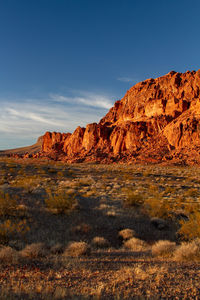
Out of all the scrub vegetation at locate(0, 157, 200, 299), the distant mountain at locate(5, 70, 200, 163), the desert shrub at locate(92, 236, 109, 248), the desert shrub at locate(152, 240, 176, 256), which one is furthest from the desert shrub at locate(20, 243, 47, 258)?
the distant mountain at locate(5, 70, 200, 163)

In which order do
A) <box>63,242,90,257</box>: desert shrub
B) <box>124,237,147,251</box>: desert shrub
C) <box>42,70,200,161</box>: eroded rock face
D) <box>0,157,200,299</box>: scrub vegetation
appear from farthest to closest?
<box>42,70,200,161</box>: eroded rock face
<box>124,237,147,251</box>: desert shrub
<box>63,242,90,257</box>: desert shrub
<box>0,157,200,299</box>: scrub vegetation

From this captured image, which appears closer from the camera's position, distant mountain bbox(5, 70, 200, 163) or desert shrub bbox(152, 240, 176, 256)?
desert shrub bbox(152, 240, 176, 256)

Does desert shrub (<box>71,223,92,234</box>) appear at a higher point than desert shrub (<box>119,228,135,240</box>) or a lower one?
higher

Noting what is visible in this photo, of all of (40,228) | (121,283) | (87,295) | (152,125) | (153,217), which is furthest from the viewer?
(152,125)

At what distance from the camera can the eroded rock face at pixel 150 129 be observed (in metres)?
59.5

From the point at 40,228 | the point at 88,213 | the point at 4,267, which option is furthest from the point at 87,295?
the point at 88,213

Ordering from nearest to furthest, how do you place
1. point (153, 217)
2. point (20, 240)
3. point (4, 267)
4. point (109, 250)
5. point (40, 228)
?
point (4, 267) → point (109, 250) → point (20, 240) → point (40, 228) → point (153, 217)

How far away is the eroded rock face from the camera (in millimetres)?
59534

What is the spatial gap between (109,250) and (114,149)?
66.4m

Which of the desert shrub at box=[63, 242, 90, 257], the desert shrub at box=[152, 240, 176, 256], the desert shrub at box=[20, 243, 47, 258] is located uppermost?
the desert shrub at box=[20, 243, 47, 258]

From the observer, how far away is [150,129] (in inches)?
2815

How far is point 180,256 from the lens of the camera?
18.9 ft

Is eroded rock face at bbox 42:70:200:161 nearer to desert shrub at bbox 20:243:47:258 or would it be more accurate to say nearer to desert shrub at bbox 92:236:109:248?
desert shrub at bbox 92:236:109:248

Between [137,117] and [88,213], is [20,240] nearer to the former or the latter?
[88,213]
